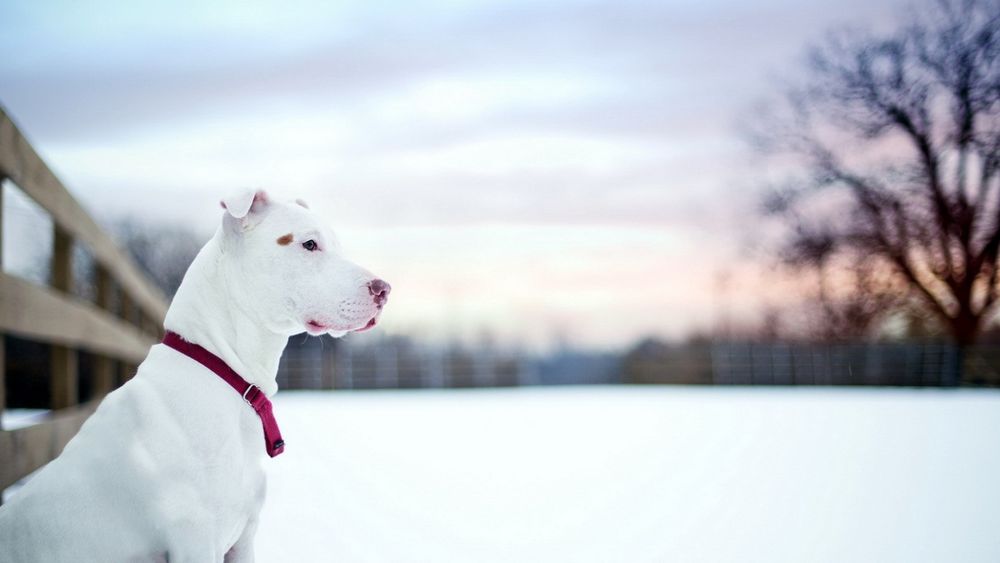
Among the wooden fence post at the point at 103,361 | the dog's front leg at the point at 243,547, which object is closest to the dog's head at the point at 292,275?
the dog's front leg at the point at 243,547

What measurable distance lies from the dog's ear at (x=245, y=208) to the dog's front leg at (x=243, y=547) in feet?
2.06

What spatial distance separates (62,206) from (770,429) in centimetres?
503

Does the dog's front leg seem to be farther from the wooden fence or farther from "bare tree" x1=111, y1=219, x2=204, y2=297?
"bare tree" x1=111, y1=219, x2=204, y2=297

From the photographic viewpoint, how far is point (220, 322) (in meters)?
1.62

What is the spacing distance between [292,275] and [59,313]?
152 cm

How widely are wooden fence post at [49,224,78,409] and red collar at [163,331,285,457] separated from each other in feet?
5.67

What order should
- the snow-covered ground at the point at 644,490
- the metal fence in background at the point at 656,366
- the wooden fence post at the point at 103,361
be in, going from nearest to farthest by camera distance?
the snow-covered ground at the point at 644,490
the wooden fence post at the point at 103,361
the metal fence in background at the point at 656,366

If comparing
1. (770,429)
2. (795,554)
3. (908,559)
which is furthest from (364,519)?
(770,429)

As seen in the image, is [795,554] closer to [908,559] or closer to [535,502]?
[908,559]

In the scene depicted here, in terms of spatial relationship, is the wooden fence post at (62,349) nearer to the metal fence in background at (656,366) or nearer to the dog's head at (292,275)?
the dog's head at (292,275)

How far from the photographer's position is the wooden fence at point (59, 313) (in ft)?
7.19

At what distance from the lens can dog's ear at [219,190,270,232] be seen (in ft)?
5.06

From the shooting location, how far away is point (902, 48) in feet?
34.0

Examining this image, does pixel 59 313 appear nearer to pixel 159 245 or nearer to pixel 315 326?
pixel 315 326
